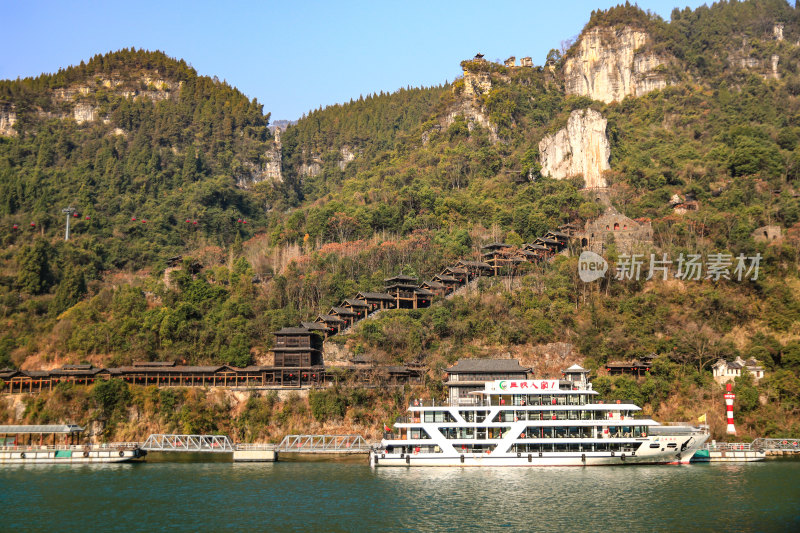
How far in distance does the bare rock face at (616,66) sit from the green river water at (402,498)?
7984 centimetres

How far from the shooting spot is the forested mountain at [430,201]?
66.2 metres

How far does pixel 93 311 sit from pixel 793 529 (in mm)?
61817

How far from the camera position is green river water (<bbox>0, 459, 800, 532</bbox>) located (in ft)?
118

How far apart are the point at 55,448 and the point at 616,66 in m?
97.8

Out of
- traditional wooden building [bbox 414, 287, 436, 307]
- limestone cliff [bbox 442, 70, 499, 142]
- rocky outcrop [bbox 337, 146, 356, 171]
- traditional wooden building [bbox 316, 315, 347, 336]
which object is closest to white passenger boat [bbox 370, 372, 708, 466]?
traditional wooden building [bbox 316, 315, 347, 336]

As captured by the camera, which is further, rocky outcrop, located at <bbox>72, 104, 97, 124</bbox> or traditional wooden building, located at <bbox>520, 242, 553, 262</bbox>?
rocky outcrop, located at <bbox>72, 104, 97, 124</bbox>

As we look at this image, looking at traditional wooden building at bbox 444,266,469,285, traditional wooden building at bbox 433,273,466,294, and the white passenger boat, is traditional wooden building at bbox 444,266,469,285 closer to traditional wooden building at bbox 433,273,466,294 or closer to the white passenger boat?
traditional wooden building at bbox 433,273,466,294

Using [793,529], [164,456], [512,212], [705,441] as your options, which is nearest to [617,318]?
[705,441]

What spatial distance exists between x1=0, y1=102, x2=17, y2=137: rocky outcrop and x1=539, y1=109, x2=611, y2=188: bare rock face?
8538 cm

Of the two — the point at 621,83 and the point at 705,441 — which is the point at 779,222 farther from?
the point at 621,83

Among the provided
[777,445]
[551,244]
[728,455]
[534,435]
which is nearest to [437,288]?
[551,244]

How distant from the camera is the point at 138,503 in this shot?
133ft

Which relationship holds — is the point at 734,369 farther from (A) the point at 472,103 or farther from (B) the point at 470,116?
(A) the point at 472,103

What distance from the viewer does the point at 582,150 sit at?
98.3 metres
